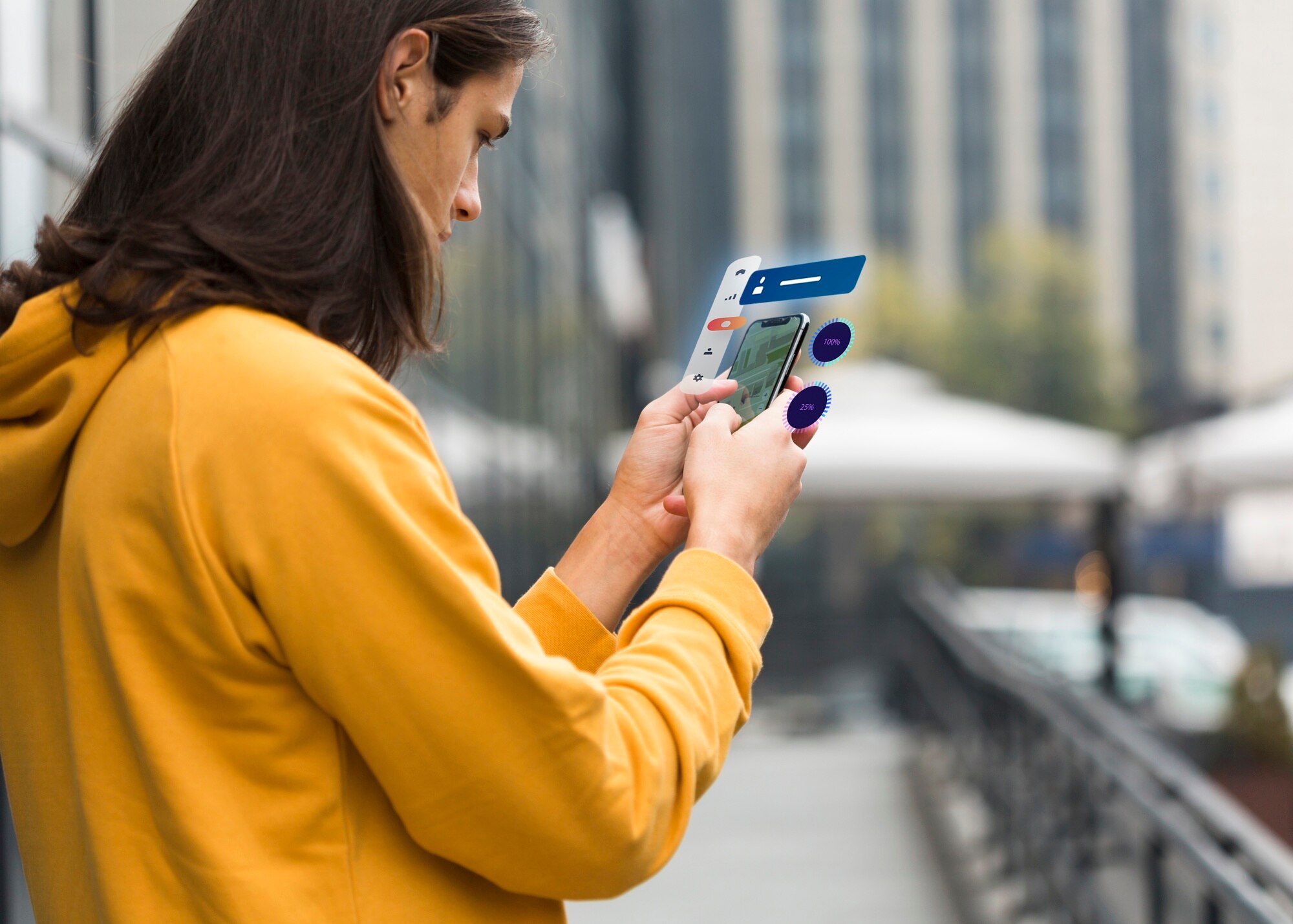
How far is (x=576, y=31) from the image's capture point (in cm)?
1259

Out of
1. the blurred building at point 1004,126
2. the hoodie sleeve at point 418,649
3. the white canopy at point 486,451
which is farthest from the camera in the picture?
the blurred building at point 1004,126

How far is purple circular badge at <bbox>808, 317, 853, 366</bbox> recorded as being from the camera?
1210mm

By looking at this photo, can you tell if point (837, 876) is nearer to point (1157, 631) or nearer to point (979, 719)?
point (979, 719)

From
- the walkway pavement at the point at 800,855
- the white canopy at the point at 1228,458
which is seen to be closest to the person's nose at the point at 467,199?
the walkway pavement at the point at 800,855

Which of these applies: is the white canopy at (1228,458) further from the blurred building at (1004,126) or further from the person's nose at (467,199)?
the blurred building at (1004,126)

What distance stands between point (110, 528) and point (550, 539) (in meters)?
10.3

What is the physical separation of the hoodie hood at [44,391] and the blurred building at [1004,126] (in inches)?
2515

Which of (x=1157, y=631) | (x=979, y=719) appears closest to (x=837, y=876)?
(x=979, y=719)

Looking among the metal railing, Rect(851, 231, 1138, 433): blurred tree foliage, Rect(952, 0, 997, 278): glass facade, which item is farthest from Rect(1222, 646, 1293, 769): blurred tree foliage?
Rect(952, 0, 997, 278): glass facade

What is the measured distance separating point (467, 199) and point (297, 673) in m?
0.50

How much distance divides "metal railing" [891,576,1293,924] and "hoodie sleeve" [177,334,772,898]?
1.83 m

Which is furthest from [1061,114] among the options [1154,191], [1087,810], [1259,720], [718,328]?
[718,328]

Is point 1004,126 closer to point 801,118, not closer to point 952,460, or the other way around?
point 801,118

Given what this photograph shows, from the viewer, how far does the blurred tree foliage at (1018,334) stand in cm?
4553
